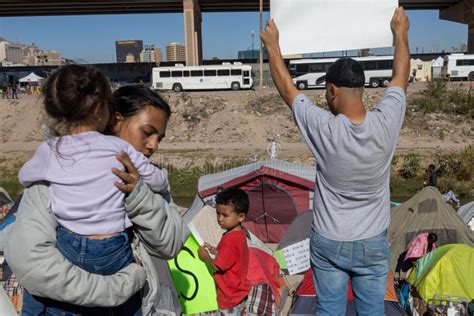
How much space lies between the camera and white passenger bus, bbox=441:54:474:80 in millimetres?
35531

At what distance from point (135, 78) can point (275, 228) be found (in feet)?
126

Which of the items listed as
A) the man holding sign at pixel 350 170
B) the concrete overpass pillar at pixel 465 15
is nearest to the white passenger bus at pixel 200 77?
the concrete overpass pillar at pixel 465 15

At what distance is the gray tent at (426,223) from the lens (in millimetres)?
A: 6832

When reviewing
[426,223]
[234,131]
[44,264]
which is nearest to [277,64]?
[44,264]

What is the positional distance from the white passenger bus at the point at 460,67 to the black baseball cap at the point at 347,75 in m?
36.4

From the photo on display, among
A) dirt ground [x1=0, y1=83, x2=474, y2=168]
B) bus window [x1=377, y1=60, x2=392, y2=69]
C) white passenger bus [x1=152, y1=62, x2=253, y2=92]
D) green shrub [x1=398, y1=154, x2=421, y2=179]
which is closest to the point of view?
green shrub [x1=398, y1=154, x2=421, y2=179]

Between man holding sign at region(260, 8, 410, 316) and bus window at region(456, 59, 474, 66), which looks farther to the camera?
bus window at region(456, 59, 474, 66)

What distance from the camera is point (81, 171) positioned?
1550 millimetres

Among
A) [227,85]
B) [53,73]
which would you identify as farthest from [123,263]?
[227,85]

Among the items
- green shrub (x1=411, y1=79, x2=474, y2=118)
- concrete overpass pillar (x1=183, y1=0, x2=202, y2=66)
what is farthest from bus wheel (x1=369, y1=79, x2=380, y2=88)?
concrete overpass pillar (x1=183, y1=0, x2=202, y2=66)

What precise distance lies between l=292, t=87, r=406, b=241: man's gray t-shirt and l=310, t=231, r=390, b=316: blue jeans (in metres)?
0.05

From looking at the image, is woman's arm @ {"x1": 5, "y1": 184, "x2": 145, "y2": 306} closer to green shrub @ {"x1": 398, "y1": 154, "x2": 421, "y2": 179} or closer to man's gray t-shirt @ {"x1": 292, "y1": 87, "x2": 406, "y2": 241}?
man's gray t-shirt @ {"x1": 292, "y1": 87, "x2": 406, "y2": 241}

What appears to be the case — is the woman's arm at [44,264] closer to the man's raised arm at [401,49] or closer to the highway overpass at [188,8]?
the man's raised arm at [401,49]

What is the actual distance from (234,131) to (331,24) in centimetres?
2160
